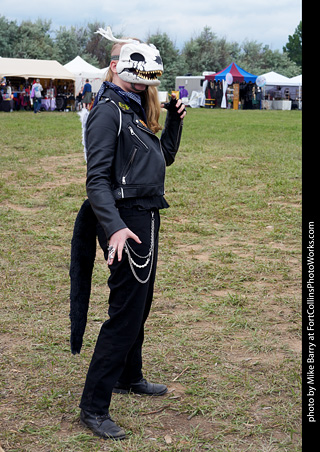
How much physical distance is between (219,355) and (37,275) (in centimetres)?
224

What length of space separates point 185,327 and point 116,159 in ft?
6.42

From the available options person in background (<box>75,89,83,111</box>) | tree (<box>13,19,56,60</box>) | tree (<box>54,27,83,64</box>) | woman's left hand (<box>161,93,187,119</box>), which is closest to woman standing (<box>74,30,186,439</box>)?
woman's left hand (<box>161,93,187,119</box>)

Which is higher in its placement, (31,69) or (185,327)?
(31,69)

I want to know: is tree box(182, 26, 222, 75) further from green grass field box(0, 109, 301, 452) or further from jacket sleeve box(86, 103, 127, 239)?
jacket sleeve box(86, 103, 127, 239)

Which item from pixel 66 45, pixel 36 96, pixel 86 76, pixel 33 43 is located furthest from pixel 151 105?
pixel 66 45

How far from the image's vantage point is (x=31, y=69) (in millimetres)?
33469

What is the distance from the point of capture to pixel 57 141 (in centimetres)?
1598

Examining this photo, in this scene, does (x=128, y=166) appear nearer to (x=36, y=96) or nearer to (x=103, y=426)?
(x=103, y=426)

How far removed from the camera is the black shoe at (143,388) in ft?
11.7

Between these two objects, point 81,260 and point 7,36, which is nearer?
point 81,260

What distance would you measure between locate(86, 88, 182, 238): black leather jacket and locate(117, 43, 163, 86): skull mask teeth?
117 mm

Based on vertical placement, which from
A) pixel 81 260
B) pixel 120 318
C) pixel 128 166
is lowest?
pixel 120 318

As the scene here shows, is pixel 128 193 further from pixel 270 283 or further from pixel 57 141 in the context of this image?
pixel 57 141

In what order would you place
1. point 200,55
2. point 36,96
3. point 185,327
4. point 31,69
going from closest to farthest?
point 185,327
point 36,96
point 31,69
point 200,55
